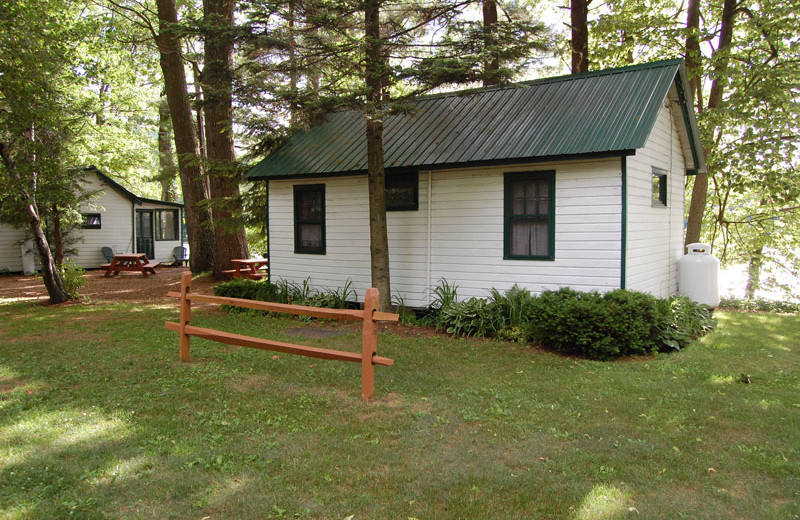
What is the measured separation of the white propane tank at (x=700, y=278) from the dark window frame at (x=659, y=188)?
1.22 meters

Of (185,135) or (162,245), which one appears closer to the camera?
(185,135)

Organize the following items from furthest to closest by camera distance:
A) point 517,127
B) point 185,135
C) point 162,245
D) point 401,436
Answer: point 162,245
point 185,135
point 517,127
point 401,436

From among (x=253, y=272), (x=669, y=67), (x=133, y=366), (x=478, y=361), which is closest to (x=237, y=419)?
(x=133, y=366)

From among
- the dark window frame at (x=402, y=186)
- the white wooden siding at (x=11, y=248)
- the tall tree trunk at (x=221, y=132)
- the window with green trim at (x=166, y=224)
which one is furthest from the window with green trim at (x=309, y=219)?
the window with green trim at (x=166, y=224)

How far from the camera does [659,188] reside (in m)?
11.1

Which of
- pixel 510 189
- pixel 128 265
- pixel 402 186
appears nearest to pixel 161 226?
pixel 128 265

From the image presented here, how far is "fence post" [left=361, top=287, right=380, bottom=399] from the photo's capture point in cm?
563

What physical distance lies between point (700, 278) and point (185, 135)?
45.8 feet

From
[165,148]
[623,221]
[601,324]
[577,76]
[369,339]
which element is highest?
[165,148]

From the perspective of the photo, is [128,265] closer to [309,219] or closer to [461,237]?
[309,219]

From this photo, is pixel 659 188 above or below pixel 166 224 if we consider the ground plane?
above

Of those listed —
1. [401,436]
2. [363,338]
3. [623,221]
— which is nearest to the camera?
[401,436]

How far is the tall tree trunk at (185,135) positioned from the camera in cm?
1639

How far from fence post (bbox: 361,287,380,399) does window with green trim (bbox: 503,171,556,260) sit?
14.8ft
